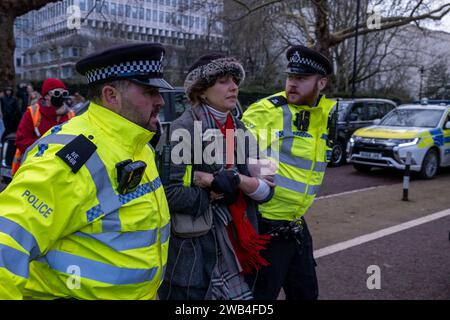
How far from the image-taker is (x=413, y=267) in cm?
484

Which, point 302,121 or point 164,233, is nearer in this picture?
point 164,233

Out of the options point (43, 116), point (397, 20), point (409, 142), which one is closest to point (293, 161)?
point (43, 116)

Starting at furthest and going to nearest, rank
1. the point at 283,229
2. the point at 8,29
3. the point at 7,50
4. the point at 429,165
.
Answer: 1. the point at 7,50
2. the point at 8,29
3. the point at 429,165
4. the point at 283,229

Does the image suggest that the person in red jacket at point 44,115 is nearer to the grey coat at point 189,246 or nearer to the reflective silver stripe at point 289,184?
the reflective silver stripe at point 289,184

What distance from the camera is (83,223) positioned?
4.86ft

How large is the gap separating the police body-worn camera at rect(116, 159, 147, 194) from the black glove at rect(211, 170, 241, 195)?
1.96 feet

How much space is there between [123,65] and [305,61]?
1.62 m

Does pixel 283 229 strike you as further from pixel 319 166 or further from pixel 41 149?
pixel 41 149

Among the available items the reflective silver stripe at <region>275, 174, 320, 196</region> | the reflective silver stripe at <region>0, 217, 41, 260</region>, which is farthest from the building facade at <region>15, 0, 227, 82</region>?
the reflective silver stripe at <region>0, 217, 41, 260</region>

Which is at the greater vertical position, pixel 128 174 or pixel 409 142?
pixel 128 174

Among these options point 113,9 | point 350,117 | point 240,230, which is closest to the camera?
point 240,230

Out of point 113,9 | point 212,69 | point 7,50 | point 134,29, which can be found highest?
point 113,9

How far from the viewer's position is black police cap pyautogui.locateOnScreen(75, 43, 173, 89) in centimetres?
170

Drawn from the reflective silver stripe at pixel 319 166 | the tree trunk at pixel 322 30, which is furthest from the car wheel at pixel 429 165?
the tree trunk at pixel 322 30
